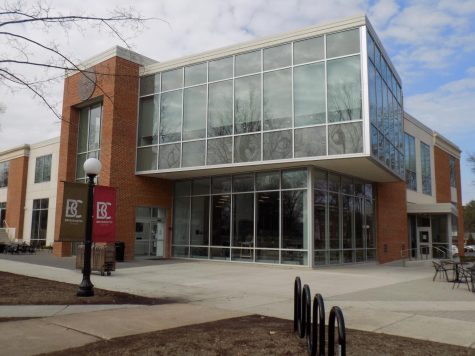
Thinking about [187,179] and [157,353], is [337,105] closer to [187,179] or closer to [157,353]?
[187,179]

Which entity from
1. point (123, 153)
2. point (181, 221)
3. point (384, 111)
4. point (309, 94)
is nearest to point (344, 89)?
point (309, 94)

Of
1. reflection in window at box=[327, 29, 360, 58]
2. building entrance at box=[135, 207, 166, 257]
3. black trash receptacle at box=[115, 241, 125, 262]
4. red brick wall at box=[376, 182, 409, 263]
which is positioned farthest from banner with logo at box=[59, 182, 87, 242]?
red brick wall at box=[376, 182, 409, 263]

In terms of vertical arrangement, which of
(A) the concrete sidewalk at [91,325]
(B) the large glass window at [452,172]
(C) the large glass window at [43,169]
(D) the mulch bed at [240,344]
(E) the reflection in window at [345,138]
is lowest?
(D) the mulch bed at [240,344]

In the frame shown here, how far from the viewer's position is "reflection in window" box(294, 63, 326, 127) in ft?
59.7

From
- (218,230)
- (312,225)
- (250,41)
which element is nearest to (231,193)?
(218,230)

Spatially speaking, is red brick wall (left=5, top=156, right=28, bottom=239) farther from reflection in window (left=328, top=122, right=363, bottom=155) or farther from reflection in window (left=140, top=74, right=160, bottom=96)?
reflection in window (left=328, top=122, right=363, bottom=155)

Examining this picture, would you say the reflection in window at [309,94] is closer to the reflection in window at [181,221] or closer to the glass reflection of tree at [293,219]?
the glass reflection of tree at [293,219]

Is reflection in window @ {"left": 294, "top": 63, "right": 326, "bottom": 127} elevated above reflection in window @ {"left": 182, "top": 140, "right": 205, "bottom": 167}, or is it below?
above

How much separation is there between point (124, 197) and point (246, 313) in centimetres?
1460

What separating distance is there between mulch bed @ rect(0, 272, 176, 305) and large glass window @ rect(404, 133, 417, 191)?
82.3ft

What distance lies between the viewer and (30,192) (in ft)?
115

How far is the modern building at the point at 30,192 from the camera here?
31.9m

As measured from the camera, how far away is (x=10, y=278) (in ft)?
45.2

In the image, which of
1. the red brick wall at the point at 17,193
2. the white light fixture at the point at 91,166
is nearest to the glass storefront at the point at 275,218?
→ the white light fixture at the point at 91,166
